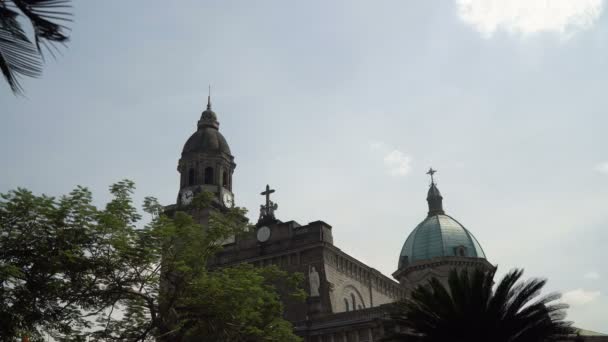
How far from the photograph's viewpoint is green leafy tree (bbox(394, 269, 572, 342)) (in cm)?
2095

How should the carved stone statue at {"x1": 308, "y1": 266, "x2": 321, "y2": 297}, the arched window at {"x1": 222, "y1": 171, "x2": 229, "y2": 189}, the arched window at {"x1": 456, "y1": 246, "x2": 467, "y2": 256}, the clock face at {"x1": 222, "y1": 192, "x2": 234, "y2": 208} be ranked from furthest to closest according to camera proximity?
the arched window at {"x1": 456, "y1": 246, "x2": 467, "y2": 256}, the arched window at {"x1": 222, "y1": 171, "x2": 229, "y2": 189}, the clock face at {"x1": 222, "y1": 192, "x2": 234, "y2": 208}, the carved stone statue at {"x1": 308, "y1": 266, "x2": 321, "y2": 297}

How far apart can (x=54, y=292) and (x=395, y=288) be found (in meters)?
44.6

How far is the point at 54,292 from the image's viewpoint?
23500 mm

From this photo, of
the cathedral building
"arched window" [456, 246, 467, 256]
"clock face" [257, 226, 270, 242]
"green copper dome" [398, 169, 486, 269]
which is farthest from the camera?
"green copper dome" [398, 169, 486, 269]

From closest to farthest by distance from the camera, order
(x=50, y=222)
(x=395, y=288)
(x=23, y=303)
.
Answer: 1. (x=23, y=303)
2. (x=50, y=222)
3. (x=395, y=288)

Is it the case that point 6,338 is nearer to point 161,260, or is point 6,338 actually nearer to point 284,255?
point 161,260

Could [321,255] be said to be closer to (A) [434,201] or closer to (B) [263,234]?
(B) [263,234]

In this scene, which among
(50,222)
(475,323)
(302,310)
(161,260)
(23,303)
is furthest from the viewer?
(302,310)

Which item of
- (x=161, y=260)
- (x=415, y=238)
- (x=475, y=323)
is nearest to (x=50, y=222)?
(x=161, y=260)

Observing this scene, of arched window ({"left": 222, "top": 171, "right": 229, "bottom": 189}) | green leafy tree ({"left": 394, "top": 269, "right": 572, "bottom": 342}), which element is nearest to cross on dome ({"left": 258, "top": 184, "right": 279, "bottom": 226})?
arched window ({"left": 222, "top": 171, "right": 229, "bottom": 189})

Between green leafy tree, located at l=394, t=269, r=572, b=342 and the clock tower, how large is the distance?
37811 mm

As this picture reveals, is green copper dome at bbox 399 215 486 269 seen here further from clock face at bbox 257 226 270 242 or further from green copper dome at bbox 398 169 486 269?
clock face at bbox 257 226 270 242

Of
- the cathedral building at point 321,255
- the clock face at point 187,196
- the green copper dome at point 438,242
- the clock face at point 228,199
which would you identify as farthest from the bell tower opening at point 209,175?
the green copper dome at point 438,242

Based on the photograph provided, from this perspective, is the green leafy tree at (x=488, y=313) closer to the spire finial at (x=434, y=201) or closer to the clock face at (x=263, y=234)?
the clock face at (x=263, y=234)
